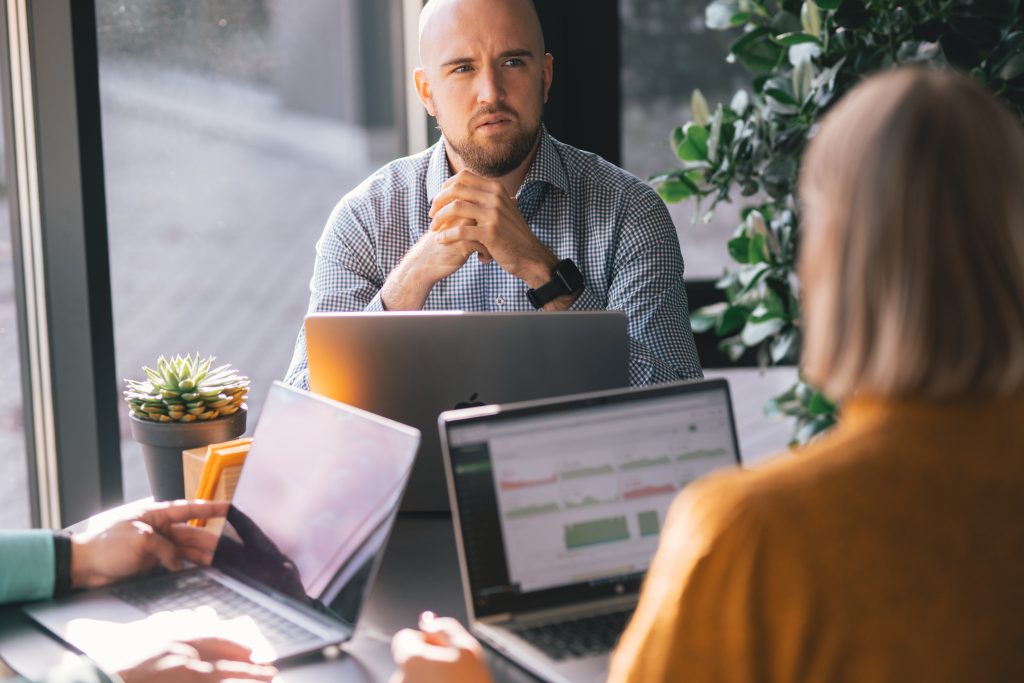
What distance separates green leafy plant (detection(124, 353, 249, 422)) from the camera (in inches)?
65.6

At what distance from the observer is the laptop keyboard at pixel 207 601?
1.19m

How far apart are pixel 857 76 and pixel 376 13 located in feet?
5.26

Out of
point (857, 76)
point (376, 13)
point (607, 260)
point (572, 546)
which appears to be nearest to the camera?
point (572, 546)

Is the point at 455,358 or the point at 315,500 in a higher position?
the point at 455,358

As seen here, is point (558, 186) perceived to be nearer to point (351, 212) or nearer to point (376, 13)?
point (351, 212)

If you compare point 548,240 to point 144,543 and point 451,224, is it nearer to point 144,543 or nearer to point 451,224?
point 451,224

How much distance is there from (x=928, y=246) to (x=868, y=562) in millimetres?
211

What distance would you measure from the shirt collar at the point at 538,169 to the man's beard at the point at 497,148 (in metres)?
0.03

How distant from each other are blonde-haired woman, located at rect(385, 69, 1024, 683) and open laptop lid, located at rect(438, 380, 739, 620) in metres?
0.44

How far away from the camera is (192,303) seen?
339 cm

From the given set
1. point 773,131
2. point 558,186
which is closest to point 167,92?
point 558,186

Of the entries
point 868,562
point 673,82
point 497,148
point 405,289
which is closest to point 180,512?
point 405,289

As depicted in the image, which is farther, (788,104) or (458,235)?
(788,104)

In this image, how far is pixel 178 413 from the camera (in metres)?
1.66
